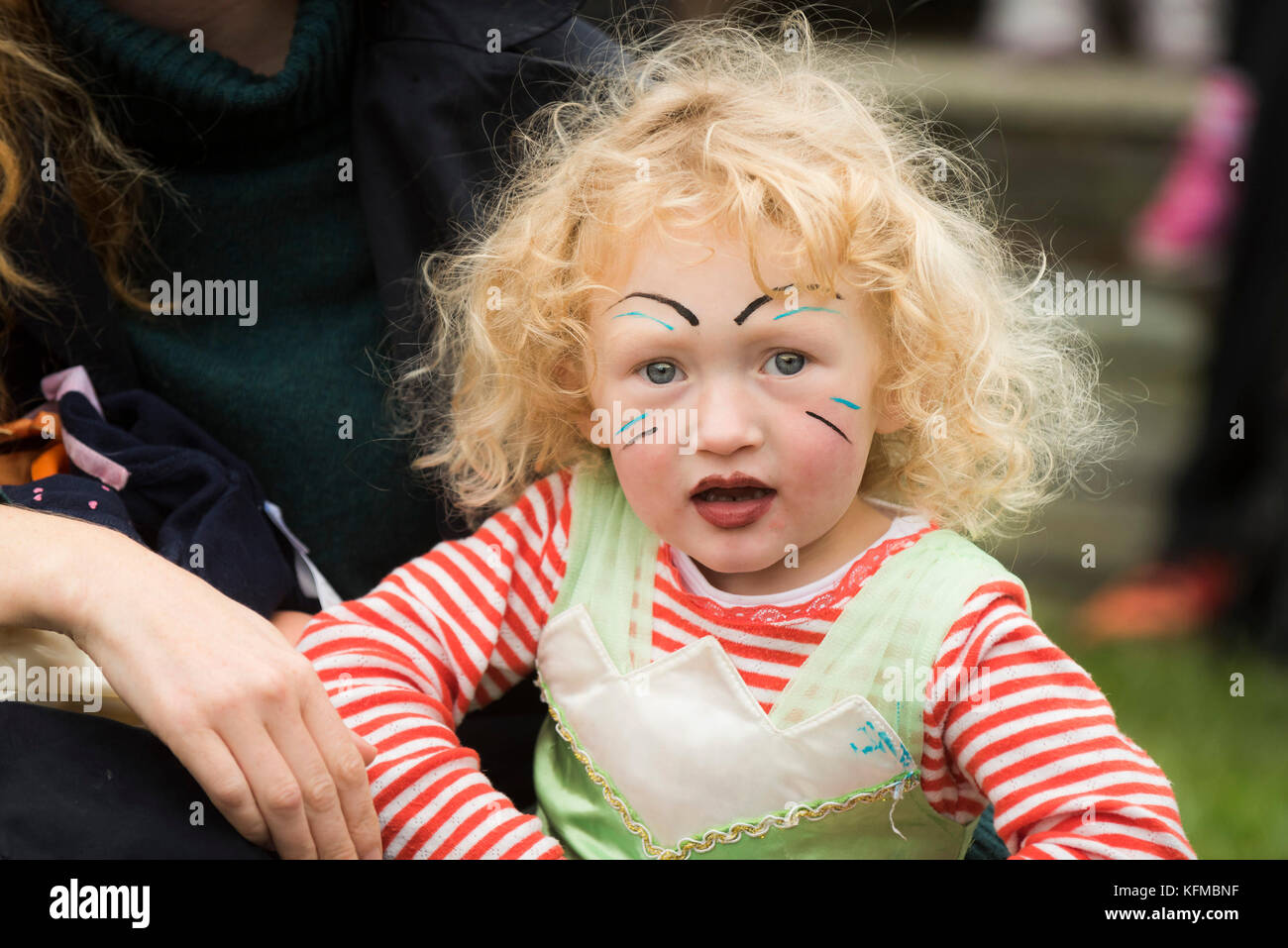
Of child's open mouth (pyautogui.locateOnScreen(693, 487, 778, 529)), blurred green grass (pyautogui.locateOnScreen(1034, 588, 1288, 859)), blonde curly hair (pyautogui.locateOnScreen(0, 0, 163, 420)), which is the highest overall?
blonde curly hair (pyautogui.locateOnScreen(0, 0, 163, 420))

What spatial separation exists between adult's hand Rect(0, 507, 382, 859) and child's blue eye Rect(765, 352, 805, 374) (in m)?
0.48

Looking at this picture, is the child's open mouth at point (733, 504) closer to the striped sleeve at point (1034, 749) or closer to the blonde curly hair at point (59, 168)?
the striped sleeve at point (1034, 749)

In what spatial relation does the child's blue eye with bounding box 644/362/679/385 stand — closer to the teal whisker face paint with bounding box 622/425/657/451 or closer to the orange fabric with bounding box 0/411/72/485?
the teal whisker face paint with bounding box 622/425/657/451

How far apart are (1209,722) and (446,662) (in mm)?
2528

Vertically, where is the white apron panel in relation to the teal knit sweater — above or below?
below

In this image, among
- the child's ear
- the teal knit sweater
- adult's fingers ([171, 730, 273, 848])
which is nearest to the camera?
adult's fingers ([171, 730, 273, 848])

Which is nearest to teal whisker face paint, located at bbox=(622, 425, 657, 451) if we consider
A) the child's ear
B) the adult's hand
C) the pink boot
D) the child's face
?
the child's face

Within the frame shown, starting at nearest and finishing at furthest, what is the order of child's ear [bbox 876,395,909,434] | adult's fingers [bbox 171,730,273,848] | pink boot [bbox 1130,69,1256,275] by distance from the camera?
adult's fingers [bbox 171,730,273,848], child's ear [bbox 876,395,909,434], pink boot [bbox 1130,69,1256,275]

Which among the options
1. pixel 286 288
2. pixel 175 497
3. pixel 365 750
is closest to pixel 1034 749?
pixel 365 750

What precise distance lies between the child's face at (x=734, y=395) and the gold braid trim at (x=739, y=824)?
0.73 feet

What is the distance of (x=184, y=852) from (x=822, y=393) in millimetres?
654

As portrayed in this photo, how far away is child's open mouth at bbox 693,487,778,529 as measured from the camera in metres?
1.32

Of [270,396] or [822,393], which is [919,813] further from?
[270,396]

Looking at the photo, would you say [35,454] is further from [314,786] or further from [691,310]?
[691,310]
